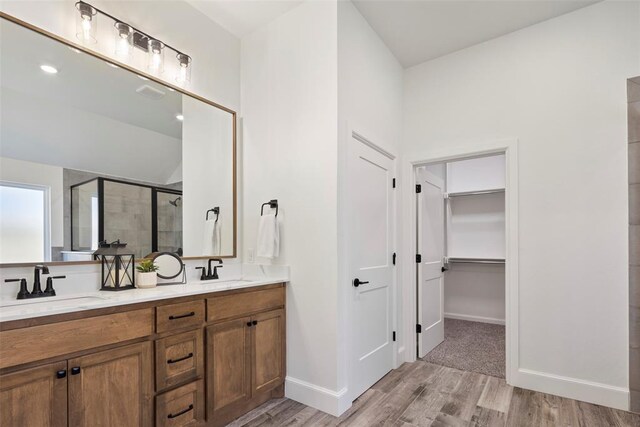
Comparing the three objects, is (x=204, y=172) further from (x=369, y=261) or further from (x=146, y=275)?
(x=369, y=261)

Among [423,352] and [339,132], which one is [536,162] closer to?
[339,132]

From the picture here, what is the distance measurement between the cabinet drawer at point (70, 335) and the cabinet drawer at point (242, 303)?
40 centimetres

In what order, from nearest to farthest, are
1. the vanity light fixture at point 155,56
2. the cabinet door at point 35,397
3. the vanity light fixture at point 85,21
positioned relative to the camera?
the cabinet door at point 35,397
the vanity light fixture at point 85,21
the vanity light fixture at point 155,56

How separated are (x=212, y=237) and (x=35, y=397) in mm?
1500

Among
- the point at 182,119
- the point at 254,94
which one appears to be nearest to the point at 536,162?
the point at 254,94

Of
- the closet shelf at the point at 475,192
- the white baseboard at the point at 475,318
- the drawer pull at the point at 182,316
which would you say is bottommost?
the white baseboard at the point at 475,318

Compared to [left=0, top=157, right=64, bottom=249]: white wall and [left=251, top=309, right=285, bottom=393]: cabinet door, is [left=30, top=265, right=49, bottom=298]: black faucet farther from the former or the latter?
[left=251, top=309, right=285, bottom=393]: cabinet door

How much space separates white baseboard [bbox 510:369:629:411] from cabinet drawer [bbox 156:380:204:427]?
247 cm

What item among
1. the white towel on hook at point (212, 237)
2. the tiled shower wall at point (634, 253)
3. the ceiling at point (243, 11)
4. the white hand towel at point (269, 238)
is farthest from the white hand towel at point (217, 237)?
the tiled shower wall at point (634, 253)

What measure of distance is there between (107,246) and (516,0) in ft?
11.3

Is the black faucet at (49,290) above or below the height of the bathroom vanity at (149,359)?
above

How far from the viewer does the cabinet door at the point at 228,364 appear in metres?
2.09

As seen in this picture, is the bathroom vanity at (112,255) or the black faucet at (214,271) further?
the black faucet at (214,271)

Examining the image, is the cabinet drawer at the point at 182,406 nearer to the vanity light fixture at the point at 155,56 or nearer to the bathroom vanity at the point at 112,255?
the bathroom vanity at the point at 112,255
